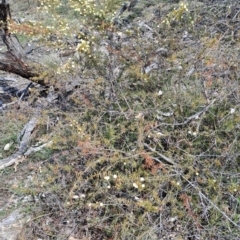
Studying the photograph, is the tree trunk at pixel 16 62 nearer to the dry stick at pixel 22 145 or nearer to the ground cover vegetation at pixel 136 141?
the ground cover vegetation at pixel 136 141

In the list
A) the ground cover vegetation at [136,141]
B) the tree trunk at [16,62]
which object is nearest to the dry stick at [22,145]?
the ground cover vegetation at [136,141]

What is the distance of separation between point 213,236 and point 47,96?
1.94 metres

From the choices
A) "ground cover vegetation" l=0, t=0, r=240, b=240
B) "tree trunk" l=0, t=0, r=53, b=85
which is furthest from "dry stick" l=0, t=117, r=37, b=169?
"tree trunk" l=0, t=0, r=53, b=85

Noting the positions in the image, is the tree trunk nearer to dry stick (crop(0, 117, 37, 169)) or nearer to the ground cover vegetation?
the ground cover vegetation

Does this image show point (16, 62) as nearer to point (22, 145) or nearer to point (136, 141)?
point (22, 145)

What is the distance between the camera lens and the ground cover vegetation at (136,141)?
6.93 feet

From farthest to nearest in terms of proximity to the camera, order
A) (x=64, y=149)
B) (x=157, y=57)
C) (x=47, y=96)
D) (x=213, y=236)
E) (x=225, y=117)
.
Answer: (x=47, y=96) → (x=157, y=57) → (x=64, y=149) → (x=225, y=117) → (x=213, y=236)

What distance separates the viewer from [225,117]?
2.39 meters

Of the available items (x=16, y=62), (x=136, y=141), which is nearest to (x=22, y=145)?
(x=16, y=62)

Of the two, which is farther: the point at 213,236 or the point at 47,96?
the point at 47,96

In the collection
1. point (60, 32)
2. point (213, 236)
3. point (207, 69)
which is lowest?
point (213, 236)

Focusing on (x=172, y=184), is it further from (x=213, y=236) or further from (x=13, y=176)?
(x=13, y=176)

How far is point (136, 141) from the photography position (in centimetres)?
234

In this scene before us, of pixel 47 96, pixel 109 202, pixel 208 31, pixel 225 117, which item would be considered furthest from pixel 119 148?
pixel 208 31
